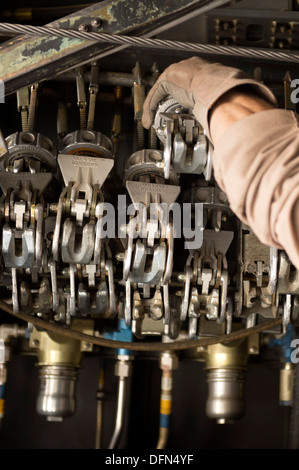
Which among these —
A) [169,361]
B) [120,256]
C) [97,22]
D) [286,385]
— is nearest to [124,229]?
[120,256]

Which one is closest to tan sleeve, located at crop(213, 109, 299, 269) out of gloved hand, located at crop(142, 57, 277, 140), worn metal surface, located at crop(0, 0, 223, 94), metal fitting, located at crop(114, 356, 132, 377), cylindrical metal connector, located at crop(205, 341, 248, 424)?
gloved hand, located at crop(142, 57, 277, 140)

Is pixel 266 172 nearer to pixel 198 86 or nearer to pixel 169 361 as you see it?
pixel 198 86

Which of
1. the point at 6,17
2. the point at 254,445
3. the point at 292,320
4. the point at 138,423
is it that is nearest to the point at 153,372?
the point at 138,423

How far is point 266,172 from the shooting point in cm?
127

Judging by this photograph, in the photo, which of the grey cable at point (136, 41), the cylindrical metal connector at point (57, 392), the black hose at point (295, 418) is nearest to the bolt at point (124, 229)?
the grey cable at point (136, 41)

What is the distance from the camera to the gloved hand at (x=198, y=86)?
4.89 feet

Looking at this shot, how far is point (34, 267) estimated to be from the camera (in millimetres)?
1871

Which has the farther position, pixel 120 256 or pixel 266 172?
pixel 120 256

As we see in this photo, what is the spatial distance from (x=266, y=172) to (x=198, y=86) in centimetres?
38

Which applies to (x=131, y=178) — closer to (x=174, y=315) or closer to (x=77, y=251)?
(x=77, y=251)

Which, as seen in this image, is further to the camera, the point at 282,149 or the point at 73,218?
the point at 73,218

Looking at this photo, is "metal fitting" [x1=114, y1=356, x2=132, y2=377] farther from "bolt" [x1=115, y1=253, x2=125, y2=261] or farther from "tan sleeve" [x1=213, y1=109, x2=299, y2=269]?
"tan sleeve" [x1=213, y1=109, x2=299, y2=269]

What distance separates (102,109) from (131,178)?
484 mm

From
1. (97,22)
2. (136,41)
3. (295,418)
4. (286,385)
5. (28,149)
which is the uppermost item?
(97,22)
